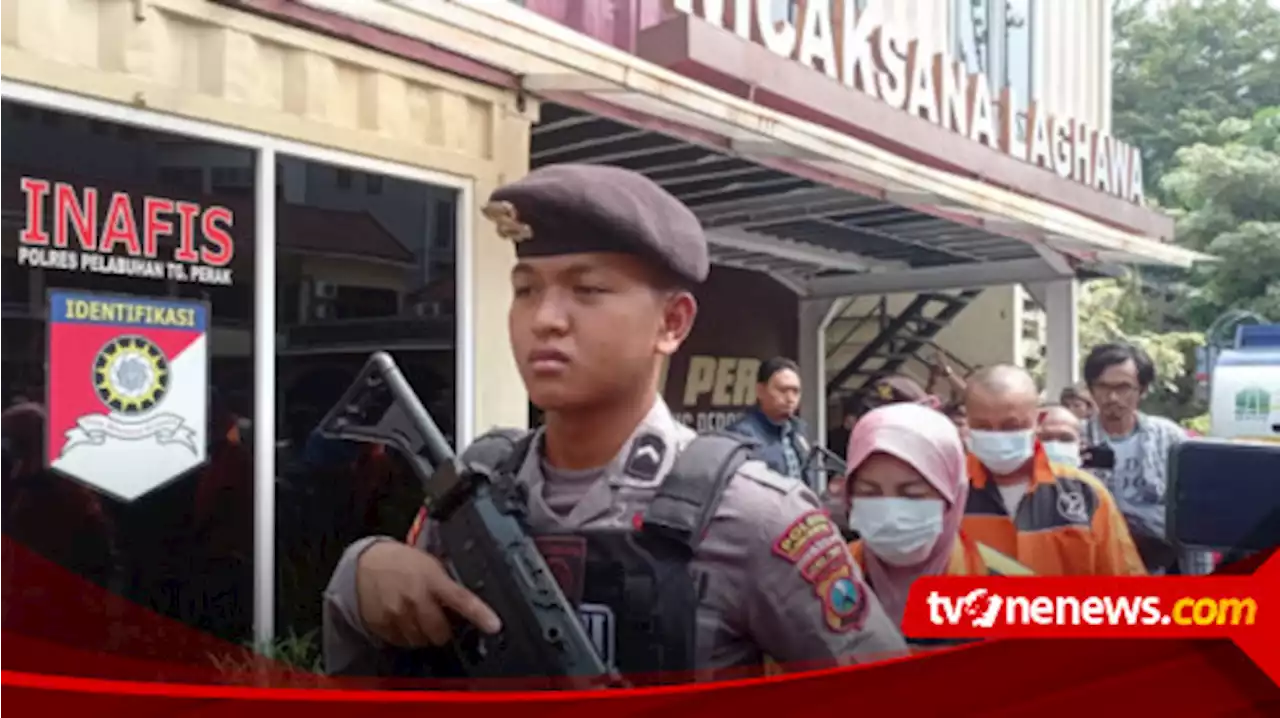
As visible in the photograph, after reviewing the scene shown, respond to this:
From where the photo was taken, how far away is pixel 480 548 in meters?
1.59

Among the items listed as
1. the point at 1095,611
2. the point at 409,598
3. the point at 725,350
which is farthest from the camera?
the point at 1095,611

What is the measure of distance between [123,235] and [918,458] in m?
1.19

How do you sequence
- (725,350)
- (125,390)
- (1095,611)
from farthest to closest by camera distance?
(1095,611), (725,350), (125,390)

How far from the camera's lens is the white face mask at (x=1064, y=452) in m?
2.03

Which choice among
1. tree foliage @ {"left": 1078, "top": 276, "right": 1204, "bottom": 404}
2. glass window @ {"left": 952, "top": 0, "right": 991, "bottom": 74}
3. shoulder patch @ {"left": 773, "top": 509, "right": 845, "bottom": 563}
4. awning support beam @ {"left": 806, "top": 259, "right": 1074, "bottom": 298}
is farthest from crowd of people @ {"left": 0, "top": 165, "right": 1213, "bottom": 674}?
glass window @ {"left": 952, "top": 0, "right": 991, "bottom": 74}

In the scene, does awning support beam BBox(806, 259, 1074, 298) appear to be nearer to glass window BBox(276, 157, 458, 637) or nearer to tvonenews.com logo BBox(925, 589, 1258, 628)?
tvonenews.com logo BBox(925, 589, 1258, 628)

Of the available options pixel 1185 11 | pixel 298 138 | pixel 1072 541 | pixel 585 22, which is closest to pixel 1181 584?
pixel 1072 541

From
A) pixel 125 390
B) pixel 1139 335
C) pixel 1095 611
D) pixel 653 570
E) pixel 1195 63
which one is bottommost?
pixel 1095 611

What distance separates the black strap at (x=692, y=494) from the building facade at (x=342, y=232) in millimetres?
149

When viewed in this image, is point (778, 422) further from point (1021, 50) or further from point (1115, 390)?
point (1021, 50)

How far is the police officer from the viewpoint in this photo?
5.14ft

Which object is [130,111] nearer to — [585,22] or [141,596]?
[141,596]

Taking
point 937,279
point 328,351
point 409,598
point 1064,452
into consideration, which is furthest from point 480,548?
point 1064,452

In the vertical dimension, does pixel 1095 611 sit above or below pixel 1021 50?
below
